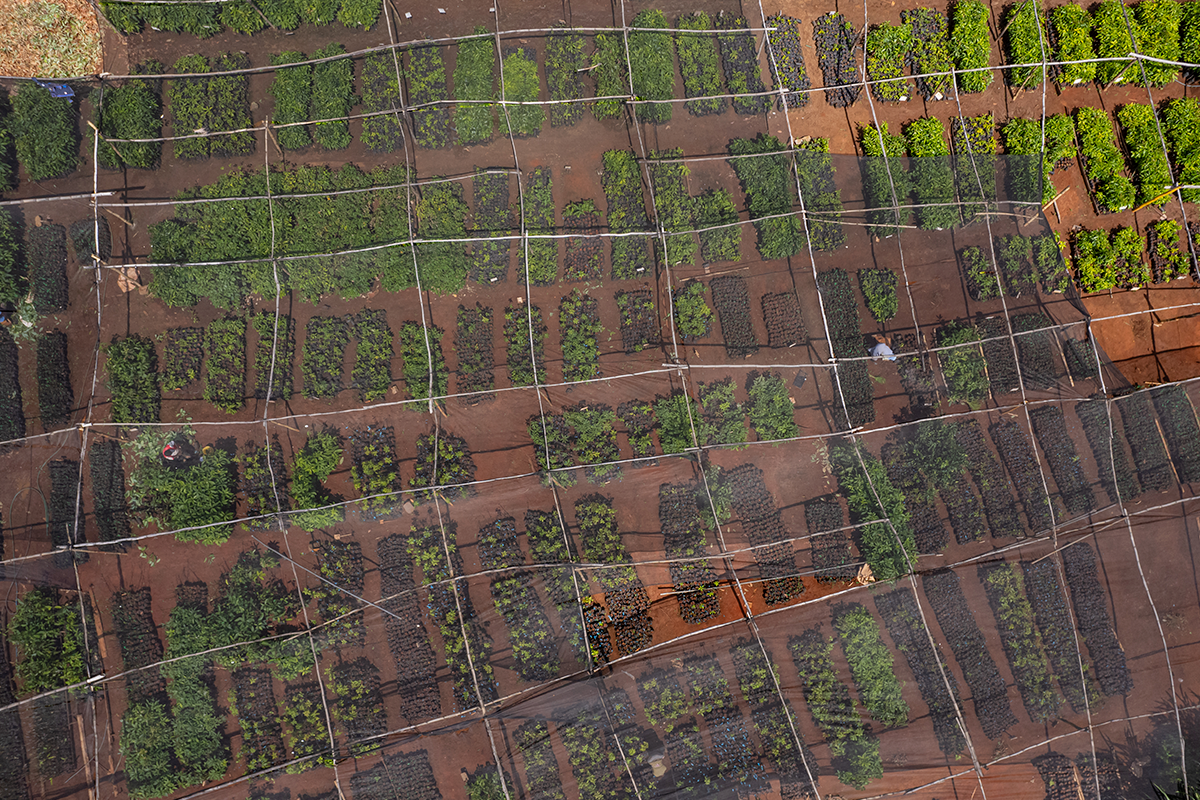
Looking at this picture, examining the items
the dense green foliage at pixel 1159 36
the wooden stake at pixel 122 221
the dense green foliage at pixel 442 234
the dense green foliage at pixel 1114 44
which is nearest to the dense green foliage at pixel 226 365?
the wooden stake at pixel 122 221

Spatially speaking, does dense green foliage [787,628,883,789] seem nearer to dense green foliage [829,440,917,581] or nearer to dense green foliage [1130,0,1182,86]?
dense green foliage [829,440,917,581]

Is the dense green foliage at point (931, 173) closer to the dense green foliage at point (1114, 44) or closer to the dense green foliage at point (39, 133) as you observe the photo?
the dense green foliage at point (1114, 44)

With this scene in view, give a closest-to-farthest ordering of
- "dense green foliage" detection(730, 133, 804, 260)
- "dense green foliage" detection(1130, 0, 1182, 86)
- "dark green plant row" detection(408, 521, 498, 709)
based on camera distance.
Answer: "dark green plant row" detection(408, 521, 498, 709)
"dense green foliage" detection(730, 133, 804, 260)
"dense green foliage" detection(1130, 0, 1182, 86)

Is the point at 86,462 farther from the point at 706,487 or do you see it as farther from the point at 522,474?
the point at 706,487

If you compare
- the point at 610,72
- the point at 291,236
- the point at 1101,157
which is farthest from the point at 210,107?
the point at 1101,157

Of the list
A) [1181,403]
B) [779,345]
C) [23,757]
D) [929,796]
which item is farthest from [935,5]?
[23,757]

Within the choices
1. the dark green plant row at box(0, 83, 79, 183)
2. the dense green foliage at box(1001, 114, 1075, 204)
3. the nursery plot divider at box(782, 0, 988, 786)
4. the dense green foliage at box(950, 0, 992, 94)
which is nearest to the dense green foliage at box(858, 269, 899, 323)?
the nursery plot divider at box(782, 0, 988, 786)
